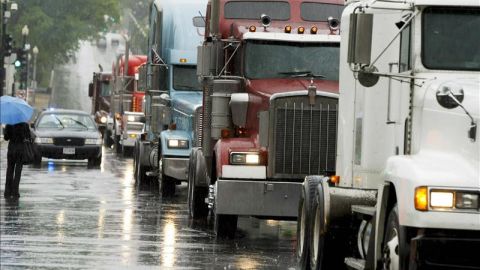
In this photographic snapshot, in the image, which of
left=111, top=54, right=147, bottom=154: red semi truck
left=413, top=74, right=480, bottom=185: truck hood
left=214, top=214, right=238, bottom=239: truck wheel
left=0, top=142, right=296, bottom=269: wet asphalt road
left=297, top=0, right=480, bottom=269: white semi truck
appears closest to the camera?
left=297, top=0, right=480, bottom=269: white semi truck

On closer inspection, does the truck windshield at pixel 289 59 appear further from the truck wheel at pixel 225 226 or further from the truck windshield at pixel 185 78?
the truck windshield at pixel 185 78

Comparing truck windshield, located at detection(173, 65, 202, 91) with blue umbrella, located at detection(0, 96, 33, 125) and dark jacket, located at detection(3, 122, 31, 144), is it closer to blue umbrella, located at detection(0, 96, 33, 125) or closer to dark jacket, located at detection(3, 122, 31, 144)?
blue umbrella, located at detection(0, 96, 33, 125)

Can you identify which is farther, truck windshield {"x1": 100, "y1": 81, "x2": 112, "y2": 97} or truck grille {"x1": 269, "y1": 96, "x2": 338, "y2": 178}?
A: truck windshield {"x1": 100, "y1": 81, "x2": 112, "y2": 97}

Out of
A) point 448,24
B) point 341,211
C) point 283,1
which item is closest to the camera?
point 448,24

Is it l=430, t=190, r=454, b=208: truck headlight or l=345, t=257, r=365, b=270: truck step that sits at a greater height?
l=430, t=190, r=454, b=208: truck headlight

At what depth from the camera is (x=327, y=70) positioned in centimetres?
2212

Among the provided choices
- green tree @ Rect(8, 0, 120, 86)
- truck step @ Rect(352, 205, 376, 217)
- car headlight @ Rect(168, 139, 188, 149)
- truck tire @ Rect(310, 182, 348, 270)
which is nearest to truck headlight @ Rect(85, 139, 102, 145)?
car headlight @ Rect(168, 139, 188, 149)

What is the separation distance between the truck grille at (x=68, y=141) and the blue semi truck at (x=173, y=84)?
10471mm

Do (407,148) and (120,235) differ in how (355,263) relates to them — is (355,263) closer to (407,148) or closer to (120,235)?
(407,148)

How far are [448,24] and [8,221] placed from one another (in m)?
11.4

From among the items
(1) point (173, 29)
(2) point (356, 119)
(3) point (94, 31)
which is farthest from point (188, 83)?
(3) point (94, 31)

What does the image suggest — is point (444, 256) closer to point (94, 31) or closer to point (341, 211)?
point (341, 211)

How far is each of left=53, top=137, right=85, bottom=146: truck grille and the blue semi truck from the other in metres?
10.5

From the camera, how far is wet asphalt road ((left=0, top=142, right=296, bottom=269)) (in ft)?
58.7
